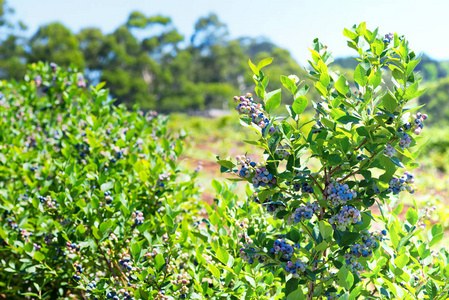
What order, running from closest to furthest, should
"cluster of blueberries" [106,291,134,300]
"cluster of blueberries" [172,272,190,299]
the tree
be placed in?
"cluster of blueberries" [172,272,190,299] → "cluster of blueberries" [106,291,134,300] → the tree

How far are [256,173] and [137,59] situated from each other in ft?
151

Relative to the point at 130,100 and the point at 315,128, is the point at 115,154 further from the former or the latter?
the point at 130,100

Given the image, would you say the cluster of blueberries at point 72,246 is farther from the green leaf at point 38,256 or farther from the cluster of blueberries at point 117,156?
the cluster of blueberries at point 117,156

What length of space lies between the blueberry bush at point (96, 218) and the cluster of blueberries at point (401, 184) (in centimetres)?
95

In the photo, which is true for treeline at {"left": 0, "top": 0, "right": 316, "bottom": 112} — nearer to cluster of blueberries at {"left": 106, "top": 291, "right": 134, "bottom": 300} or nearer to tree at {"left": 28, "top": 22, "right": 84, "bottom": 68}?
tree at {"left": 28, "top": 22, "right": 84, "bottom": 68}

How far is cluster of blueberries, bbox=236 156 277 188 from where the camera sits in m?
1.37

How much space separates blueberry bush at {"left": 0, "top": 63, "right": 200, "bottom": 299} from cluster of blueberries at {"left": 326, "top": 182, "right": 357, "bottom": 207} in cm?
75

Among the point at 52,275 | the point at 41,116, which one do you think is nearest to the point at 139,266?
the point at 52,275

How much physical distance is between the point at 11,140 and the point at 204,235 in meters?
2.26

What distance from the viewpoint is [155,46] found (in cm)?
4788

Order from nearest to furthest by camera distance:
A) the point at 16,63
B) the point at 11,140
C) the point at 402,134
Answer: the point at 402,134
the point at 11,140
the point at 16,63

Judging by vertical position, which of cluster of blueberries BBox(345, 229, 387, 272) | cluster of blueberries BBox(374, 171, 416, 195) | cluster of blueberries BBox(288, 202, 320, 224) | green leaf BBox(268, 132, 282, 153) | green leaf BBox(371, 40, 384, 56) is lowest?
cluster of blueberries BBox(345, 229, 387, 272)

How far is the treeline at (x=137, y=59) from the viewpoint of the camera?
40.6 meters

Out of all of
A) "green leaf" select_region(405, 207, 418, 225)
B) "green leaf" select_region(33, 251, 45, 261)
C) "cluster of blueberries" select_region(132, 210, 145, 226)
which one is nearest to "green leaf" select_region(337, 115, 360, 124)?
"green leaf" select_region(405, 207, 418, 225)
